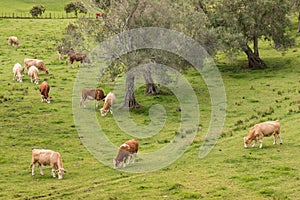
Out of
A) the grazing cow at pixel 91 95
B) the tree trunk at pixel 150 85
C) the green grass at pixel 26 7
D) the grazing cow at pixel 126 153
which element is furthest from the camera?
the green grass at pixel 26 7

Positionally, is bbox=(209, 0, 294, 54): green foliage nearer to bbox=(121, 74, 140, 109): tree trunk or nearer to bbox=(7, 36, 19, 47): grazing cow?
bbox=(121, 74, 140, 109): tree trunk

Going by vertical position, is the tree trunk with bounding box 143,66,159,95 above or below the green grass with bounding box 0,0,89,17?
below

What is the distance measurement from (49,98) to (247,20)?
17963 millimetres

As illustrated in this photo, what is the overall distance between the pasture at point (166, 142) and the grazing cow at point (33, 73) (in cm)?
58

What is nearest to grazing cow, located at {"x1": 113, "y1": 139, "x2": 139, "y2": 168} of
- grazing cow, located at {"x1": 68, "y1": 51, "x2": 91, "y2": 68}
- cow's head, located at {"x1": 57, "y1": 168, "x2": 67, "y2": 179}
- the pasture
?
the pasture

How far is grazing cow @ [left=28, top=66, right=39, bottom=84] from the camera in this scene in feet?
143

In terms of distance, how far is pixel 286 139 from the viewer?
28.1 m

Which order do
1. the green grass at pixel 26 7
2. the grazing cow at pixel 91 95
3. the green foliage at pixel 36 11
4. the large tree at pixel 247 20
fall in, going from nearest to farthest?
1. the grazing cow at pixel 91 95
2. the large tree at pixel 247 20
3. the green foliage at pixel 36 11
4. the green grass at pixel 26 7

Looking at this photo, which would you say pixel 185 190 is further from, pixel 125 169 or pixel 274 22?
pixel 274 22

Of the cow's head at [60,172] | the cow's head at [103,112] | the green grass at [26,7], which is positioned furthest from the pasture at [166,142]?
the green grass at [26,7]

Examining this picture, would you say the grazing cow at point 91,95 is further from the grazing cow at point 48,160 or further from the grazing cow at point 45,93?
the grazing cow at point 48,160

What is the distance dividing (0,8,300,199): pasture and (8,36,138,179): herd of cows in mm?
596

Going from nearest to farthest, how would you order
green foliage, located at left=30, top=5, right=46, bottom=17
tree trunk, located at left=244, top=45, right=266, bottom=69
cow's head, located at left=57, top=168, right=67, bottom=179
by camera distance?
cow's head, located at left=57, top=168, right=67, bottom=179
tree trunk, located at left=244, top=45, right=266, bottom=69
green foliage, located at left=30, top=5, right=46, bottom=17

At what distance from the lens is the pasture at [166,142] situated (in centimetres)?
2262
